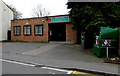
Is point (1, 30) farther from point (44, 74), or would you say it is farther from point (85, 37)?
point (44, 74)

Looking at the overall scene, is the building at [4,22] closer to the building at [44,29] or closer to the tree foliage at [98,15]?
the building at [44,29]

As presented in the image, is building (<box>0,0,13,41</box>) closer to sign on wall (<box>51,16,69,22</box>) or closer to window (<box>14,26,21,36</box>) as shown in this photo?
window (<box>14,26,21,36</box>)

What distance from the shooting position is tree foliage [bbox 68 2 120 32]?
40.4ft

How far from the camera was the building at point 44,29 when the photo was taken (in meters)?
21.0

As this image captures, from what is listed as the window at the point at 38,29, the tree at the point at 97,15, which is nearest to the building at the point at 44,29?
the window at the point at 38,29

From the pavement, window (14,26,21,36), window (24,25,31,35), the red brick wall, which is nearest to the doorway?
the red brick wall

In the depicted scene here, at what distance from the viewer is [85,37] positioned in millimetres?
15516

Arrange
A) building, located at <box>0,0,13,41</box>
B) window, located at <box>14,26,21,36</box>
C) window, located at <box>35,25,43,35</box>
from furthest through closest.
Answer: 1. building, located at <box>0,0,13,41</box>
2. window, located at <box>14,26,21,36</box>
3. window, located at <box>35,25,43,35</box>

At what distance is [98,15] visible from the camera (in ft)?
40.4

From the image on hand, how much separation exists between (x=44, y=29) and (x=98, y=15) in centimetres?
1169

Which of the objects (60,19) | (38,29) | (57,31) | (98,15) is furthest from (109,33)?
(38,29)

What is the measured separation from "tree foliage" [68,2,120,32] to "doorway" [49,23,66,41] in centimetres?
988

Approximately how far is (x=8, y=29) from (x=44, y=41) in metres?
11.1

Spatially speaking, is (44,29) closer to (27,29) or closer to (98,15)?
(27,29)
